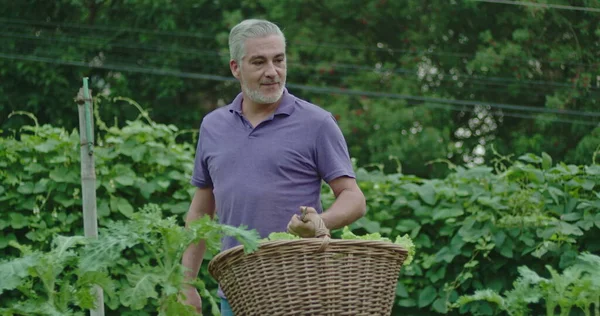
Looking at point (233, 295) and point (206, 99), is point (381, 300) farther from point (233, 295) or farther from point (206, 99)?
point (206, 99)

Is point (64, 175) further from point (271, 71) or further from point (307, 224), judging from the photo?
point (307, 224)

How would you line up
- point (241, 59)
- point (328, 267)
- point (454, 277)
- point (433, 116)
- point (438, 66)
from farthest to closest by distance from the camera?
point (438, 66), point (433, 116), point (454, 277), point (241, 59), point (328, 267)

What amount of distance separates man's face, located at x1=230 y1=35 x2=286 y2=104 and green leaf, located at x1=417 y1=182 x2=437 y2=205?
8.38 feet

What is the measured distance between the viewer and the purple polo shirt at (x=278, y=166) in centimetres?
363

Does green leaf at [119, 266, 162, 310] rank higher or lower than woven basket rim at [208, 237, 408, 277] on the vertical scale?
lower

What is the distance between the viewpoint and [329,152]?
3.65 metres

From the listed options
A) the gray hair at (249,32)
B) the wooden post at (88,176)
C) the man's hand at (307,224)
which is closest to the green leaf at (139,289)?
the man's hand at (307,224)

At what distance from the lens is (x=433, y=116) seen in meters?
17.8

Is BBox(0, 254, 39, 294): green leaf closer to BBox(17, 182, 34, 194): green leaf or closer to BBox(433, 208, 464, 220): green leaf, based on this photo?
BBox(17, 182, 34, 194): green leaf

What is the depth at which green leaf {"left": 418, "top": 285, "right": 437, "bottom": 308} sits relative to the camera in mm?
5988

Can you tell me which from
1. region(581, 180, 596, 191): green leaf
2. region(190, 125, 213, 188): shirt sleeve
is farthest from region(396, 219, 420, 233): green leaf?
region(190, 125, 213, 188): shirt sleeve

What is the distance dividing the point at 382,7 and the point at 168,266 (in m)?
16.1

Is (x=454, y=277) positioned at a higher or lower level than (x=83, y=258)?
lower

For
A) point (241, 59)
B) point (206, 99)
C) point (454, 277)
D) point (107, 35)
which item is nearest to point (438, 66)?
point (206, 99)
